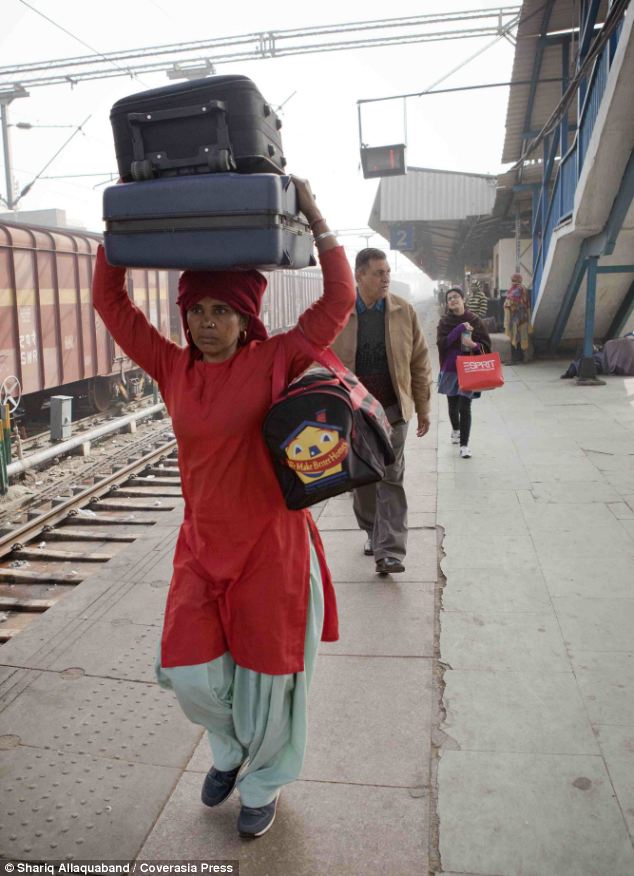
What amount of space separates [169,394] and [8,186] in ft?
70.5

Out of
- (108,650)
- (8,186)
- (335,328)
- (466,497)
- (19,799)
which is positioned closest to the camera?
(335,328)

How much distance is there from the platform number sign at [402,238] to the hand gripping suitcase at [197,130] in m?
20.9

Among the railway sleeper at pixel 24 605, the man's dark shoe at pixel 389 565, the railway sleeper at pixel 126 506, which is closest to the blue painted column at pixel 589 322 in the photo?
the railway sleeper at pixel 126 506

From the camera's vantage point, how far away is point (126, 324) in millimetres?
2510

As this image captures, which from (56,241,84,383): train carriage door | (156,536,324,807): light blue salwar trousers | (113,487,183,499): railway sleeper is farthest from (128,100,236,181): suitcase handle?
(56,241,84,383): train carriage door

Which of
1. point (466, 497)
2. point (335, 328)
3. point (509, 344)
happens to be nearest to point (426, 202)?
point (509, 344)

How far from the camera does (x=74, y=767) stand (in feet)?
8.92

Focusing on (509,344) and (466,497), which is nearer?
(466,497)

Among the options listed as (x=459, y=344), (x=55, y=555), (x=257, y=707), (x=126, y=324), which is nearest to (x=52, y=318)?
(x=55, y=555)

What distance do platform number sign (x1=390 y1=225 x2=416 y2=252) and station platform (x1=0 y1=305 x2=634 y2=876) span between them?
60.2 ft

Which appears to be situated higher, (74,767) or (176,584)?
(176,584)

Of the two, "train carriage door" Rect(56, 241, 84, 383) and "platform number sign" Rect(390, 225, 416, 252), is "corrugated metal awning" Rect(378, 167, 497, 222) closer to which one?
"platform number sign" Rect(390, 225, 416, 252)

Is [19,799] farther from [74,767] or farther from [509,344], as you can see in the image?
[509,344]

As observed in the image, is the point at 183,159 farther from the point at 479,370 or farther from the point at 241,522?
the point at 479,370
